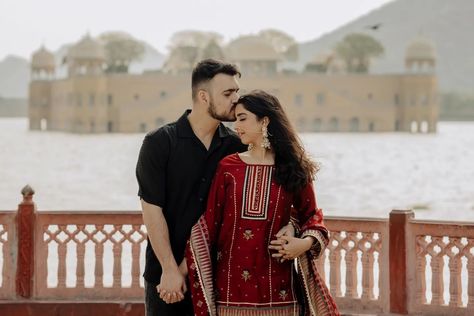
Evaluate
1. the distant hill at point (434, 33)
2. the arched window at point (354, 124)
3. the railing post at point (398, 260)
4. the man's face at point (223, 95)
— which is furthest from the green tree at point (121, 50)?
the man's face at point (223, 95)

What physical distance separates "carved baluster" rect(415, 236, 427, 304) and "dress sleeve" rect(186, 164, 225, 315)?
145 cm

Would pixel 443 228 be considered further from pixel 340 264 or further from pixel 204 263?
pixel 204 263

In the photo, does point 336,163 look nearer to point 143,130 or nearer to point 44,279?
point 143,130

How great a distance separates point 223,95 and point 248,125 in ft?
0.40

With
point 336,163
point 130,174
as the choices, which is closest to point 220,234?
point 130,174

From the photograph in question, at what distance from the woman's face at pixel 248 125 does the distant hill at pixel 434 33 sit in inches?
4292

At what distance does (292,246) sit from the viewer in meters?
2.40

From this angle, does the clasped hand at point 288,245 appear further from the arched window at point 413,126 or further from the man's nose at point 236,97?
the arched window at point 413,126

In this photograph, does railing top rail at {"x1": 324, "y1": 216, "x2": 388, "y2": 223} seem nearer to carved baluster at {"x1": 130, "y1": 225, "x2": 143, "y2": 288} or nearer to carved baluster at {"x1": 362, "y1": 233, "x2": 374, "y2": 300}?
carved baluster at {"x1": 362, "y1": 233, "x2": 374, "y2": 300}

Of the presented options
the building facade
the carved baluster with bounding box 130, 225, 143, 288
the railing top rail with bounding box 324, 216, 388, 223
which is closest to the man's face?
the railing top rail with bounding box 324, 216, 388, 223

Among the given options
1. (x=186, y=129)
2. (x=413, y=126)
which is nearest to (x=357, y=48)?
(x=413, y=126)

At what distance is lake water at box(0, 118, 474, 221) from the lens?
66.5ft

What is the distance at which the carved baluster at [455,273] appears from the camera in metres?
3.64

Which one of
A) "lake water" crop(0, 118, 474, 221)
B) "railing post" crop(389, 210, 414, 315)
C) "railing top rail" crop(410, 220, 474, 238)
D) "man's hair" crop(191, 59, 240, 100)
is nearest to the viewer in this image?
"man's hair" crop(191, 59, 240, 100)
